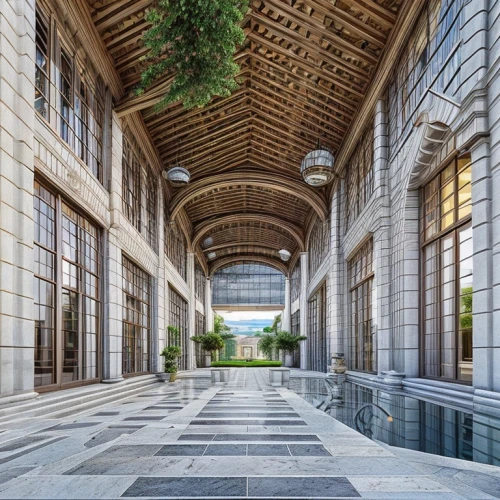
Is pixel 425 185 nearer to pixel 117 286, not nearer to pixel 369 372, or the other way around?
pixel 369 372

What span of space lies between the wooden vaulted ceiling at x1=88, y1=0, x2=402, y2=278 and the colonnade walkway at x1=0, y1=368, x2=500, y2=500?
793cm

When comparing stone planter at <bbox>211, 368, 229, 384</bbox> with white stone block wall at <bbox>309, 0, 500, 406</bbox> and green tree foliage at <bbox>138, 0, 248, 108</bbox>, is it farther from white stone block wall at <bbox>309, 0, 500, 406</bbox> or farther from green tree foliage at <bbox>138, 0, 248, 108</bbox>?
green tree foliage at <bbox>138, 0, 248, 108</bbox>

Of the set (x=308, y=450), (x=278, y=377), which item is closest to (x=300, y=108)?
(x=278, y=377)

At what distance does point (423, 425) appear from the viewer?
5.86 meters

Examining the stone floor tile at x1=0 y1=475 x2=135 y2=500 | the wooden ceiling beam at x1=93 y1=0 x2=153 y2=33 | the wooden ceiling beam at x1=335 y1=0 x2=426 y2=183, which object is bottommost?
the stone floor tile at x1=0 y1=475 x2=135 y2=500

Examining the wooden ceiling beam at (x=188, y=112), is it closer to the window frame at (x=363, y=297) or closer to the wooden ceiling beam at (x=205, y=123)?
the wooden ceiling beam at (x=205, y=123)

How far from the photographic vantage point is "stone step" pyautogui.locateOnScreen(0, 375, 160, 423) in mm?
6199

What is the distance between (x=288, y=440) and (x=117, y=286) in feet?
26.5

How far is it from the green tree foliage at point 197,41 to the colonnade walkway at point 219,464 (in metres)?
6.64

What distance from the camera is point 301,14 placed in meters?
11.0

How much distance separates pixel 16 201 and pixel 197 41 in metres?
4.59

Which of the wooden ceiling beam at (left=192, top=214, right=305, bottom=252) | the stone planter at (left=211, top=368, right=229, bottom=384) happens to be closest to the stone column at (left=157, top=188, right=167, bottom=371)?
the stone planter at (left=211, top=368, right=229, bottom=384)

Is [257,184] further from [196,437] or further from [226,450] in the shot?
[226,450]

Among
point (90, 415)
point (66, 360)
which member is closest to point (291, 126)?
point (66, 360)
